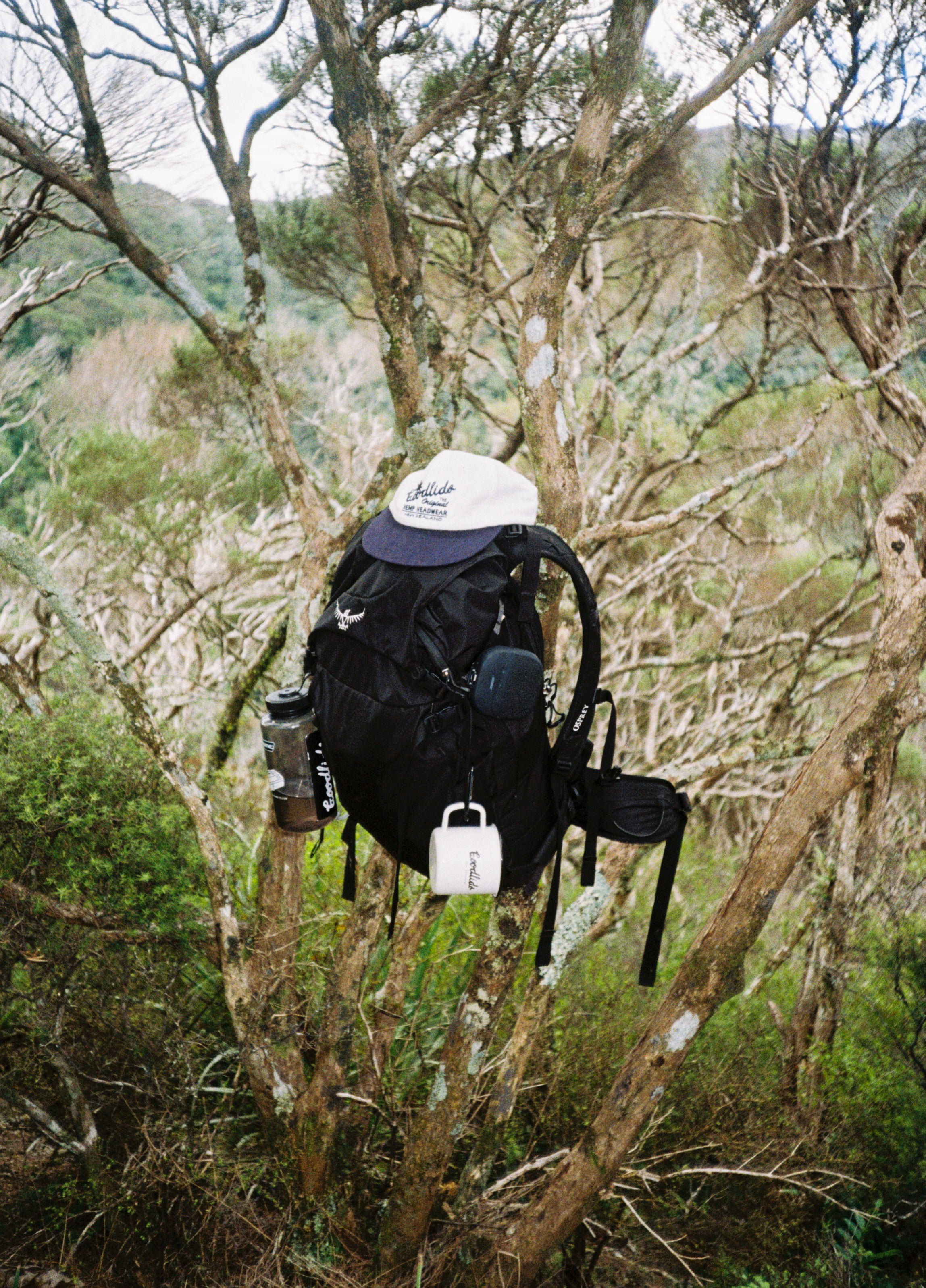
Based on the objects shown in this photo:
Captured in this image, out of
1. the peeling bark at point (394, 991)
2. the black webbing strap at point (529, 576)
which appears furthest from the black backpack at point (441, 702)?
the peeling bark at point (394, 991)

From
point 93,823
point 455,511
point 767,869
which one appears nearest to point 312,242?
point 93,823

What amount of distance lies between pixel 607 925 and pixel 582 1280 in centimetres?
151

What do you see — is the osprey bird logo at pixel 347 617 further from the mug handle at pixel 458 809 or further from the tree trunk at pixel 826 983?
the tree trunk at pixel 826 983

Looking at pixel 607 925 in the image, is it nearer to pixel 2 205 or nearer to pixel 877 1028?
pixel 877 1028

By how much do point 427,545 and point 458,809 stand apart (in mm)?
419

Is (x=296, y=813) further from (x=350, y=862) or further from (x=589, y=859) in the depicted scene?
(x=589, y=859)

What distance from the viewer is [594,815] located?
5.14ft

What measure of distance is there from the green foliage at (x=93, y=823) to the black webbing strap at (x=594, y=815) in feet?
4.53

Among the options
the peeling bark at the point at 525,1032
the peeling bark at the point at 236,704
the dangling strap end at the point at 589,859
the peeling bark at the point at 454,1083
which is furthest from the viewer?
the peeling bark at the point at 236,704

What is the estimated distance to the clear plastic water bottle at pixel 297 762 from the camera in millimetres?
1696

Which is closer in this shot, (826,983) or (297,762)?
(297,762)

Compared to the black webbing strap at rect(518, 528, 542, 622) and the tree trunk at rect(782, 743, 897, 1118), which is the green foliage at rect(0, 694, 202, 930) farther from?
the tree trunk at rect(782, 743, 897, 1118)

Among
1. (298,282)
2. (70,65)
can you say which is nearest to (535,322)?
(70,65)

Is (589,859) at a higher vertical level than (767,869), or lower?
higher
